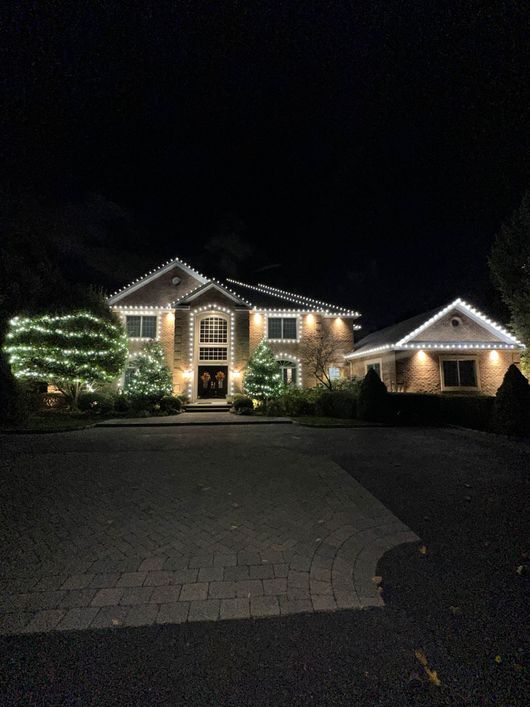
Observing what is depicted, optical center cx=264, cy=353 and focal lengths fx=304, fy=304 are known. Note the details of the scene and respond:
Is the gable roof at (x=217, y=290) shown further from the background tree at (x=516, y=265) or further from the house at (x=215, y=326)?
the background tree at (x=516, y=265)

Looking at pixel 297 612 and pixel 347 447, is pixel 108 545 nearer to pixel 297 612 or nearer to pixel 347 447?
pixel 297 612

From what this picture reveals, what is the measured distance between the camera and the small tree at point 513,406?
952 cm

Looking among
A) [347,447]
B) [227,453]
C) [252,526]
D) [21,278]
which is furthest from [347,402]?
[21,278]

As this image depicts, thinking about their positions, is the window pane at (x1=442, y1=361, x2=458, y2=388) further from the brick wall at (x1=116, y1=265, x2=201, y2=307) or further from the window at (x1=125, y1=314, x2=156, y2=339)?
the window at (x1=125, y1=314, x2=156, y2=339)

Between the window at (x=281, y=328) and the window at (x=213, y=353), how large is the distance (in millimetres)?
3457

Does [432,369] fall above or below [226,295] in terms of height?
below

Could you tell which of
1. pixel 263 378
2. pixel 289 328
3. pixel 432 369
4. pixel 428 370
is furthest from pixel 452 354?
pixel 263 378

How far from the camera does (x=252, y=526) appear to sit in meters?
3.90

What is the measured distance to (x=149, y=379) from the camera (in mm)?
16906

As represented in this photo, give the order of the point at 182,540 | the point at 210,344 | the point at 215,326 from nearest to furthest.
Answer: the point at 182,540
the point at 210,344
the point at 215,326

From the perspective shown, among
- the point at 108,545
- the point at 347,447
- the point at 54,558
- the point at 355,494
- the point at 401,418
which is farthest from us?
the point at 401,418

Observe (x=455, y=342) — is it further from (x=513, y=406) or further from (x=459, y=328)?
(x=513, y=406)

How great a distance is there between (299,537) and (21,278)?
108 feet

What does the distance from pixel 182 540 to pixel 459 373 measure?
Result: 18.8 m
